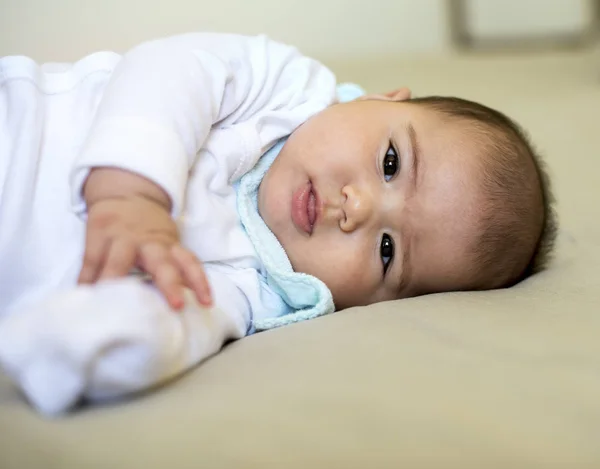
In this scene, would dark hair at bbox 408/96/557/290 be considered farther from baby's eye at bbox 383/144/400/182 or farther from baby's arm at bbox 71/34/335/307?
baby's arm at bbox 71/34/335/307

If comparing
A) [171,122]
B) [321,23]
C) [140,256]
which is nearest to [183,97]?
[171,122]

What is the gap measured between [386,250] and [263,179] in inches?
7.6

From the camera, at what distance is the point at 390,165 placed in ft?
3.13

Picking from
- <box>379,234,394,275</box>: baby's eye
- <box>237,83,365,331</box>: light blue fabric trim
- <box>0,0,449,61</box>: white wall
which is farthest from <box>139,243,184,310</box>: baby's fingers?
<box>0,0,449,61</box>: white wall

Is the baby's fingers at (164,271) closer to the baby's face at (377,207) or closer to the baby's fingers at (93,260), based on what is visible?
the baby's fingers at (93,260)

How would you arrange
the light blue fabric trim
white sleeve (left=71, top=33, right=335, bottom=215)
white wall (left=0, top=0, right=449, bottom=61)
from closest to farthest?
white sleeve (left=71, top=33, right=335, bottom=215), the light blue fabric trim, white wall (left=0, top=0, right=449, bottom=61)

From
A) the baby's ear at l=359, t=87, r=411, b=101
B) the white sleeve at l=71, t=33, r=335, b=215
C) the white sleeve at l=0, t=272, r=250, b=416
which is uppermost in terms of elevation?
the white sleeve at l=71, t=33, r=335, b=215

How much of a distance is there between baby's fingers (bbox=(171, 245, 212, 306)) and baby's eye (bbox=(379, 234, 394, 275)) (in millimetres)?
381

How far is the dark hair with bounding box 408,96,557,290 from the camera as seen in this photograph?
36.7 inches

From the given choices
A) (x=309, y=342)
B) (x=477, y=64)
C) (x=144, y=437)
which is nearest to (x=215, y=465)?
(x=144, y=437)

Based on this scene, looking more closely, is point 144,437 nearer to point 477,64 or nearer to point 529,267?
point 529,267

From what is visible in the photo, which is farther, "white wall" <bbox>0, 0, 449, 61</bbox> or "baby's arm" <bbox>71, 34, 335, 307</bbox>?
"white wall" <bbox>0, 0, 449, 61</bbox>

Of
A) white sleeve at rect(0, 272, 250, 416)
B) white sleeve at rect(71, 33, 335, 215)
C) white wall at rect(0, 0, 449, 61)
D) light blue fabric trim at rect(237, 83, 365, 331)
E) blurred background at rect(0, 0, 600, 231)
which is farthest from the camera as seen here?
white wall at rect(0, 0, 449, 61)

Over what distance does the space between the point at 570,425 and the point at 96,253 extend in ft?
1.32
